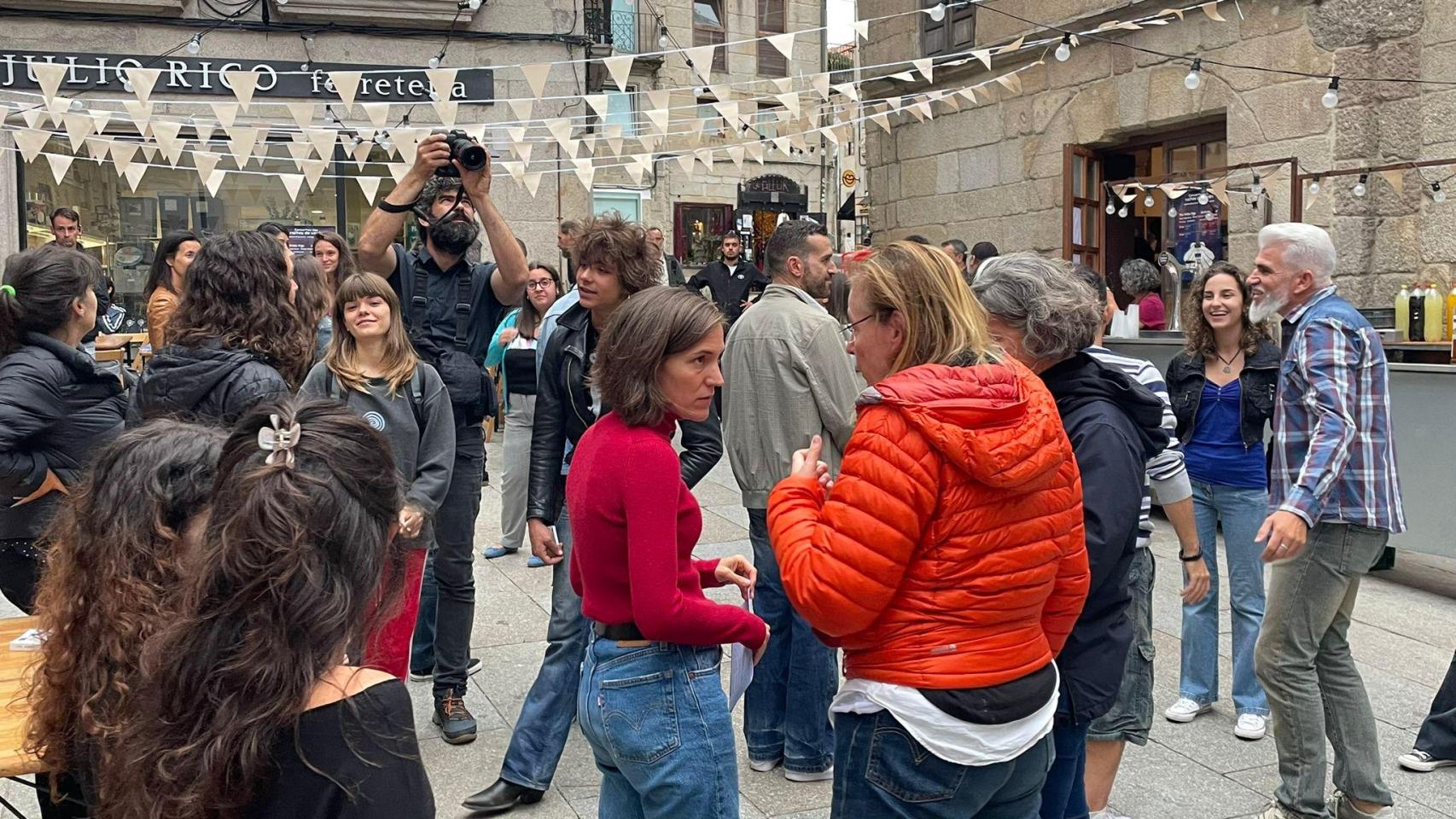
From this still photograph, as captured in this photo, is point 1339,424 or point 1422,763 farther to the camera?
point 1422,763

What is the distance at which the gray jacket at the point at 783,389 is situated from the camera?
4.22 m

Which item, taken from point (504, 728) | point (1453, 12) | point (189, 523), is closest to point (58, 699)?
point (189, 523)

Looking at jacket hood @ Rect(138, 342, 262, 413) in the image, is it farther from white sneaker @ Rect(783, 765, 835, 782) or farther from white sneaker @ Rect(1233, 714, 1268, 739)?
white sneaker @ Rect(1233, 714, 1268, 739)

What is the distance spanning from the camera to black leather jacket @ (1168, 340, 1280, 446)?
4.76 meters

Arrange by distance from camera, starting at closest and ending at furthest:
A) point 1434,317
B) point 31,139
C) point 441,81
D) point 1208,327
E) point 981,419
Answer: point 981,419
point 1208,327
point 1434,317
point 441,81
point 31,139

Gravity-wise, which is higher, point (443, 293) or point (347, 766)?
point (443, 293)

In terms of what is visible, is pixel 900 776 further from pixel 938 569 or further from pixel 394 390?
pixel 394 390

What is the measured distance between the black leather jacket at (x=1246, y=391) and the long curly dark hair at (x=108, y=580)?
4.00 m

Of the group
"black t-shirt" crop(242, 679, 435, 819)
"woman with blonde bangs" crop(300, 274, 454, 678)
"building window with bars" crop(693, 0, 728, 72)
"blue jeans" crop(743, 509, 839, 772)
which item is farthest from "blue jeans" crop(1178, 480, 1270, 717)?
"building window with bars" crop(693, 0, 728, 72)

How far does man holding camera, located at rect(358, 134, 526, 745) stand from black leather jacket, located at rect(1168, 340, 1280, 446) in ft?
9.10

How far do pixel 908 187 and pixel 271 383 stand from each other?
1184cm

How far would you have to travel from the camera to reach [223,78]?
12703 millimetres

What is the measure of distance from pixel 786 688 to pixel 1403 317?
588cm

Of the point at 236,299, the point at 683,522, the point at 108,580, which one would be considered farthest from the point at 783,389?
the point at 108,580
